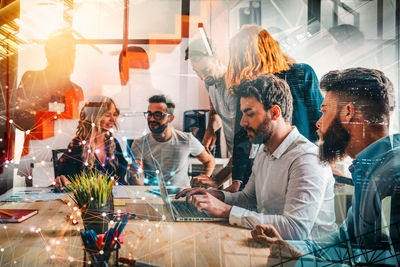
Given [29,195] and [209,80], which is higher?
[209,80]

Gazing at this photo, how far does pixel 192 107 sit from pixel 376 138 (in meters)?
0.76

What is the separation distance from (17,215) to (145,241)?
57cm

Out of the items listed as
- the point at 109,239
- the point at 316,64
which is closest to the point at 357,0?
the point at 316,64

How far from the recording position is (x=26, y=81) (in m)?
1.11

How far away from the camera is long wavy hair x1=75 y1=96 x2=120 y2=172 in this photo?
107 cm

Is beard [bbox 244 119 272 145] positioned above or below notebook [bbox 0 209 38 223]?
above

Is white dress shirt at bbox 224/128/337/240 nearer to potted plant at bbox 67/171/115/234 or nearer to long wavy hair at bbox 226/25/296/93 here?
long wavy hair at bbox 226/25/296/93

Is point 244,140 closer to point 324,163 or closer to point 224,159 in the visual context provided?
point 224,159

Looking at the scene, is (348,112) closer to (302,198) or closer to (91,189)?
(302,198)

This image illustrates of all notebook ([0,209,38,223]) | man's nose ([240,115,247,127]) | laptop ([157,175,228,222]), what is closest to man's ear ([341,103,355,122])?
Result: man's nose ([240,115,247,127])

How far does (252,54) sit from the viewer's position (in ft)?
3.44

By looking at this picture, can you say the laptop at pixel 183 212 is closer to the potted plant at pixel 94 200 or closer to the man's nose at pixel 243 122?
the potted plant at pixel 94 200

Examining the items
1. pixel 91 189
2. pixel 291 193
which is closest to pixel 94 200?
pixel 91 189

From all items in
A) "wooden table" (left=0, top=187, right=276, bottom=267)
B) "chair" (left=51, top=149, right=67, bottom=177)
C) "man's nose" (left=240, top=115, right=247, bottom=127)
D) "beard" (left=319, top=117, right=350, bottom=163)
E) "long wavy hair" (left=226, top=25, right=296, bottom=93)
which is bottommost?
"wooden table" (left=0, top=187, right=276, bottom=267)
